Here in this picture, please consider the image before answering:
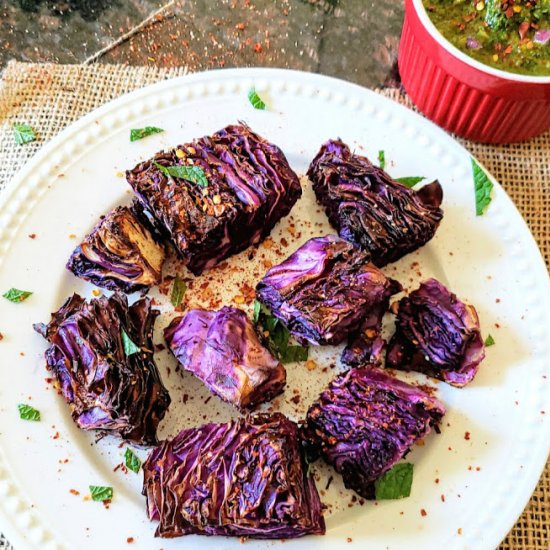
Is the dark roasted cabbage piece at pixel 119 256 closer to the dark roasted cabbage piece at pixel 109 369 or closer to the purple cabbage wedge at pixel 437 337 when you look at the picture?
the dark roasted cabbage piece at pixel 109 369

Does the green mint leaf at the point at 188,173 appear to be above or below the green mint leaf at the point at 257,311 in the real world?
above

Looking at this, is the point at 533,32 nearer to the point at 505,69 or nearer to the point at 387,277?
the point at 505,69

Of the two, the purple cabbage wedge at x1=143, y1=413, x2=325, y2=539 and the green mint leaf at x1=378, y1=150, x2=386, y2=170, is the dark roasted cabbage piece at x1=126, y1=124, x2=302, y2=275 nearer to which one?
the green mint leaf at x1=378, y1=150, x2=386, y2=170

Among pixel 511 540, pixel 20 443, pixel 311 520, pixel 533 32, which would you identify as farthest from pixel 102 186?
pixel 511 540

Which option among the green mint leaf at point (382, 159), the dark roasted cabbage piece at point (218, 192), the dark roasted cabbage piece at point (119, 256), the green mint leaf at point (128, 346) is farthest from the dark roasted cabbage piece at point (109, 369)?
the green mint leaf at point (382, 159)

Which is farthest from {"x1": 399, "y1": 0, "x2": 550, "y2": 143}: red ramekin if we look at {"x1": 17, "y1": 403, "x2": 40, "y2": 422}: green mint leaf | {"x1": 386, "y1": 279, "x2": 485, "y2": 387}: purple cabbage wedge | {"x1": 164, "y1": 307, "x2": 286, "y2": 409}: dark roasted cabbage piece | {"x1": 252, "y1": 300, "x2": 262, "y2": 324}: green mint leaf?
{"x1": 17, "y1": 403, "x2": 40, "y2": 422}: green mint leaf

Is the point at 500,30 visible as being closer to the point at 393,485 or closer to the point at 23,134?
the point at 393,485
